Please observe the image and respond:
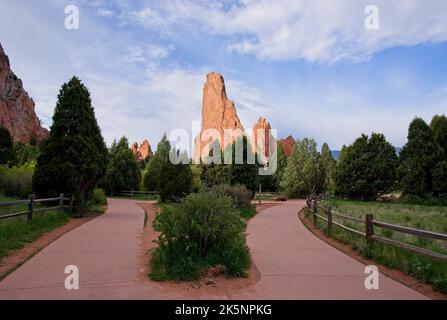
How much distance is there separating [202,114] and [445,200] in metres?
92.9

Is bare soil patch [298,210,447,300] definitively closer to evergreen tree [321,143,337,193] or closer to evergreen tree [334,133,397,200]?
evergreen tree [334,133,397,200]

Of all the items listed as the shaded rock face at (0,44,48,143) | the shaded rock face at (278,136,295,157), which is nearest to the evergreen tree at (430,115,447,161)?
the shaded rock face at (0,44,48,143)

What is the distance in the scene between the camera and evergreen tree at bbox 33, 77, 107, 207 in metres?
14.9

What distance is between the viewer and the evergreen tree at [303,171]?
154 ft

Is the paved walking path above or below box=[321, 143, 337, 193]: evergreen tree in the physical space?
below

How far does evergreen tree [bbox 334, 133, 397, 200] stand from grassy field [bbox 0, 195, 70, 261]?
113ft

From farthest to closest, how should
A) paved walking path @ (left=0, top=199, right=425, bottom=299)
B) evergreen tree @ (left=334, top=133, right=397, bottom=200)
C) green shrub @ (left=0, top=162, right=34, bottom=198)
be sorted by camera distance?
evergreen tree @ (left=334, top=133, right=397, bottom=200) → green shrub @ (left=0, top=162, right=34, bottom=198) → paved walking path @ (left=0, top=199, right=425, bottom=299)

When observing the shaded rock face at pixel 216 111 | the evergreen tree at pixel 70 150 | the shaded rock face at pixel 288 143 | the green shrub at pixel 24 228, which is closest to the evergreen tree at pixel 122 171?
the evergreen tree at pixel 70 150

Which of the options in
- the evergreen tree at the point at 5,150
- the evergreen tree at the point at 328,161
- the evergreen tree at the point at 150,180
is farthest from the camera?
the evergreen tree at the point at 328,161

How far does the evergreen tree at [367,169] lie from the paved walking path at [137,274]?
33.0 metres

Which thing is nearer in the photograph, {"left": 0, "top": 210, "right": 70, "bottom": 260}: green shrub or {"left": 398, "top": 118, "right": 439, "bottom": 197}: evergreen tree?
{"left": 0, "top": 210, "right": 70, "bottom": 260}: green shrub

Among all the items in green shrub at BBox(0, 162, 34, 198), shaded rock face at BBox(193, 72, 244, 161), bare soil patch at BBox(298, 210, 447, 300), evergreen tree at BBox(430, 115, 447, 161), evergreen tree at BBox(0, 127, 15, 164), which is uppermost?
shaded rock face at BBox(193, 72, 244, 161)

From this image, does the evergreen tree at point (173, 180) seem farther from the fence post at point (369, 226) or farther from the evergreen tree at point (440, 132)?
the evergreen tree at point (440, 132)
